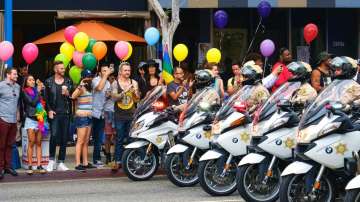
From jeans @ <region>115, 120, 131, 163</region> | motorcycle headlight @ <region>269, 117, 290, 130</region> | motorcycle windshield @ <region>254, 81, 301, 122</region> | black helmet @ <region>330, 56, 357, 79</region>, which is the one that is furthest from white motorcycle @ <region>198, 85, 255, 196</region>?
jeans @ <region>115, 120, 131, 163</region>

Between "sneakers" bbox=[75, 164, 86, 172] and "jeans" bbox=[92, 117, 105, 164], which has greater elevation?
"jeans" bbox=[92, 117, 105, 164]

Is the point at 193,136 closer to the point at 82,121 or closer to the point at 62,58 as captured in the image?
the point at 82,121

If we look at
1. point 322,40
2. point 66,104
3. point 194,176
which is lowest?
point 194,176

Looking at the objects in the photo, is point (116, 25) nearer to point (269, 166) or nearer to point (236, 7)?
point (236, 7)

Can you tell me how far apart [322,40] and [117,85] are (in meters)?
8.61

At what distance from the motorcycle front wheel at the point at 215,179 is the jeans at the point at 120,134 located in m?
3.16

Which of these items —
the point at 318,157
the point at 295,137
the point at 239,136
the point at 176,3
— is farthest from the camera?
the point at 176,3

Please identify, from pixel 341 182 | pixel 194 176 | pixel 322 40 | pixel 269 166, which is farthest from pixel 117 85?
pixel 322 40

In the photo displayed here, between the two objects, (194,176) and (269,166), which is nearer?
(269,166)

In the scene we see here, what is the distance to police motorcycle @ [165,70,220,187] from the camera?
38.4 feet

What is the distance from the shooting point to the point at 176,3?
53.9ft

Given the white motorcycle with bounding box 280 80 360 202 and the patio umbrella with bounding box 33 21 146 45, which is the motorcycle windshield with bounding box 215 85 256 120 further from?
the patio umbrella with bounding box 33 21 146 45

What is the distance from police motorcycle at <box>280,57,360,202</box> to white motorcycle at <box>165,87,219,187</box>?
9.12 ft

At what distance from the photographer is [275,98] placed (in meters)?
10.3
